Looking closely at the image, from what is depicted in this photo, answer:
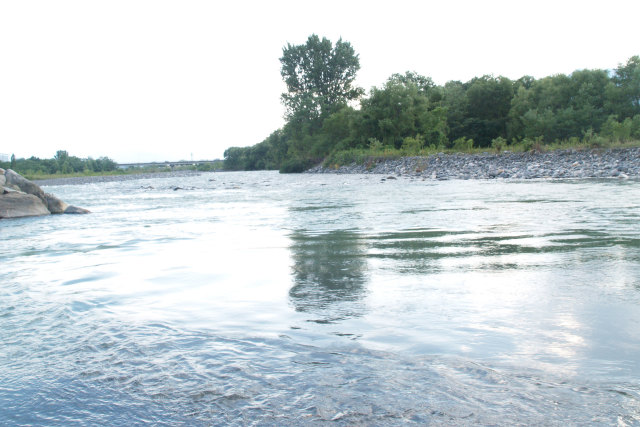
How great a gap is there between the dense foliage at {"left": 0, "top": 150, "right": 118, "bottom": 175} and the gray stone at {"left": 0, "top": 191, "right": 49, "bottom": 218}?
171 feet

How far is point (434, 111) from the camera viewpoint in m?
39.7

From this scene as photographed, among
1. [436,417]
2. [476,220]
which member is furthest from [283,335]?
[476,220]

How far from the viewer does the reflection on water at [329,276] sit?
2.68 m

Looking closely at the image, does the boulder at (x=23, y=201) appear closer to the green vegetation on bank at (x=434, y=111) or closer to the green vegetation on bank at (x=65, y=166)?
the green vegetation on bank at (x=434, y=111)

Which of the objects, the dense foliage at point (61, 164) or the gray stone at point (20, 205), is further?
the dense foliage at point (61, 164)

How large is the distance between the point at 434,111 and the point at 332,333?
130ft

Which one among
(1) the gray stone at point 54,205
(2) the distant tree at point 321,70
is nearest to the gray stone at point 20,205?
(1) the gray stone at point 54,205

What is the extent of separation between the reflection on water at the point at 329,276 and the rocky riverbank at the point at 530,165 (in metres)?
13.7

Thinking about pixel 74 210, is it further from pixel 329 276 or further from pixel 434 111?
pixel 434 111

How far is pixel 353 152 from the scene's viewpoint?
37.2m

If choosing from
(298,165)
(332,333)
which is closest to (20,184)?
(332,333)

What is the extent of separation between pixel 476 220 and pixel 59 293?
16.6ft

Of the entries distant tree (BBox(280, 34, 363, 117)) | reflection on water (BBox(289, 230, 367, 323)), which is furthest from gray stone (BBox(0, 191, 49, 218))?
distant tree (BBox(280, 34, 363, 117))

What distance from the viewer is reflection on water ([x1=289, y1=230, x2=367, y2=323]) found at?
8.80 feet
